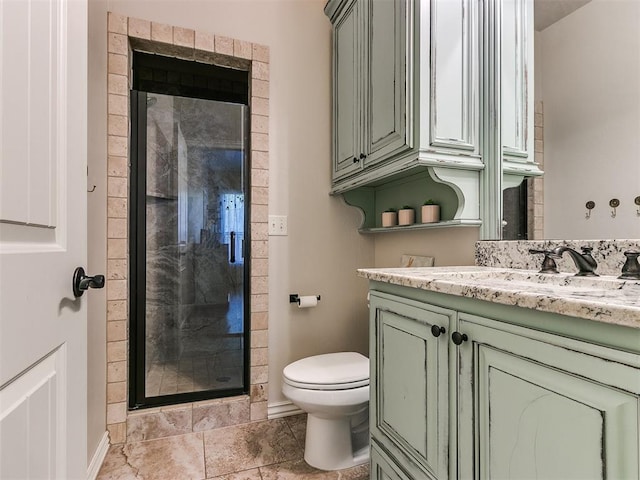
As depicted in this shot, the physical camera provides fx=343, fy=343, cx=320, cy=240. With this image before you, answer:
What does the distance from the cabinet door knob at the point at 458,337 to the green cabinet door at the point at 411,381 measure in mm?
38

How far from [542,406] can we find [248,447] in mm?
1496

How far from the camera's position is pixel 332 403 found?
4.67 ft

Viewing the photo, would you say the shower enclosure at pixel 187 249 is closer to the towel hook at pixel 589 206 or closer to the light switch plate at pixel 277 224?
the light switch plate at pixel 277 224

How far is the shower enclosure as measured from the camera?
71.6 inches

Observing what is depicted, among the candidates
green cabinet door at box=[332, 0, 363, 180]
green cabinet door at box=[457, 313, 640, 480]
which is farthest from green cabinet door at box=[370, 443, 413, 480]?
green cabinet door at box=[332, 0, 363, 180]

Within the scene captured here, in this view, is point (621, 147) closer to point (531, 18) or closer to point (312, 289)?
point (531, 18)

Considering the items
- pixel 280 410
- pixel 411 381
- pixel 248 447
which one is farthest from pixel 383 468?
pixel 280 410

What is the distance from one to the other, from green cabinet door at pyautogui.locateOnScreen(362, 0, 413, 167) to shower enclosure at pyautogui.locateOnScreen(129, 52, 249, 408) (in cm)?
76

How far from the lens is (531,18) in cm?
131

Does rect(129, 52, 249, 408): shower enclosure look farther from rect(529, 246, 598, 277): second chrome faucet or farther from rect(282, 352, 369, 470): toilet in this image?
rect(529, 246, 598, 277): second chrome faucet

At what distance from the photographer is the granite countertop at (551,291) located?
1.75 ft

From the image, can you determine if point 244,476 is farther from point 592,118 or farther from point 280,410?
point 592,118

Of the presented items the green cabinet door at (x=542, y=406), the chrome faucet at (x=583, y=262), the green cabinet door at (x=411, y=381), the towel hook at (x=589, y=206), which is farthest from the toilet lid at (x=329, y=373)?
the towel hook at (x=589, y=206)

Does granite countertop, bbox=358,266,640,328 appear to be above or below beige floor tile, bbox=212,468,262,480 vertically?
above
